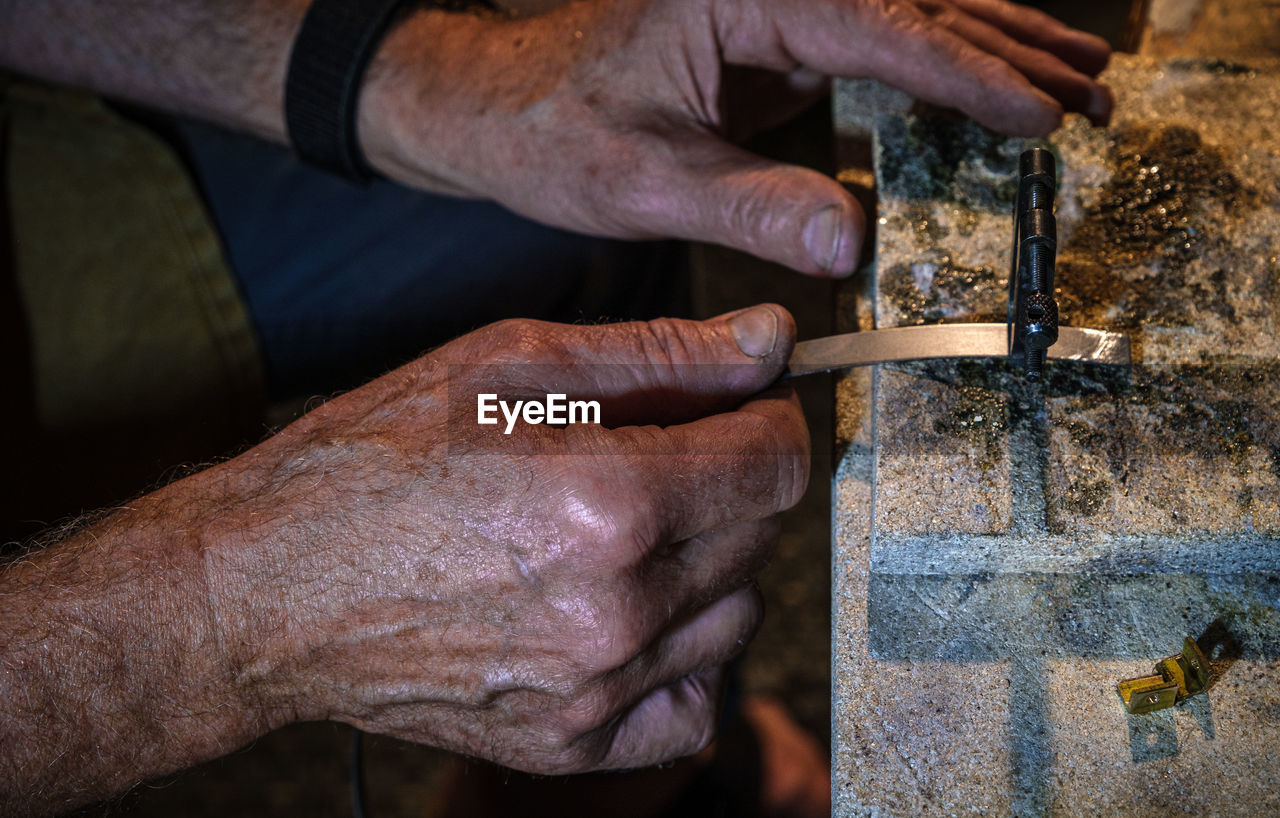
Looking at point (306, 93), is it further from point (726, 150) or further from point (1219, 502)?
point (1219, 502)

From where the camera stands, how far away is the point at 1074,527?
2.81 feet

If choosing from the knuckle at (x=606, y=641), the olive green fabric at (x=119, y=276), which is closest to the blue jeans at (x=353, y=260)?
the olive green fabric at (x=119, y=276)

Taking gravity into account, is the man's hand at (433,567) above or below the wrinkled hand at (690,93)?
below

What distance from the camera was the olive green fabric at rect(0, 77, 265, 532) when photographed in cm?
138

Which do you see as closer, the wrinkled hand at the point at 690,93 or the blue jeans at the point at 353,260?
the wrinkled hand at the point at 690,93

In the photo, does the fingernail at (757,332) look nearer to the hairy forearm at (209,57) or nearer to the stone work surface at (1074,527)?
the stone work surface at (1074,527)

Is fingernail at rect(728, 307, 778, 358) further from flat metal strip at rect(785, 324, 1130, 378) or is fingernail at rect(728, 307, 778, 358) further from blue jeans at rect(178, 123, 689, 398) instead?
blue jeans at rect(178, 123, 689, 398)

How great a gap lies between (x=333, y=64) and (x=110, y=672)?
3.01 feet

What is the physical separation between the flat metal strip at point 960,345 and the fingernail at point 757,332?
85 mm

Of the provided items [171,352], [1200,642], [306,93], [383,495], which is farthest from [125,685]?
[1200,642]

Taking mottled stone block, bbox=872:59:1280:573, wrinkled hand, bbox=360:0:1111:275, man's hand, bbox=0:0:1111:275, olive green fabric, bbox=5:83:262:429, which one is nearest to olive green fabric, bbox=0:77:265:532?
olive green fabric, bbox=5:83:262:429

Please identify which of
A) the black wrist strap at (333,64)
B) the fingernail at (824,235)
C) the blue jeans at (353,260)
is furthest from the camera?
the blue jeans at (353,260)

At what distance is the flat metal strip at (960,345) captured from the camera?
0.91 meters

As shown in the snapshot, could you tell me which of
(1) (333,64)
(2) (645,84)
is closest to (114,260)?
(1) (333,64)
